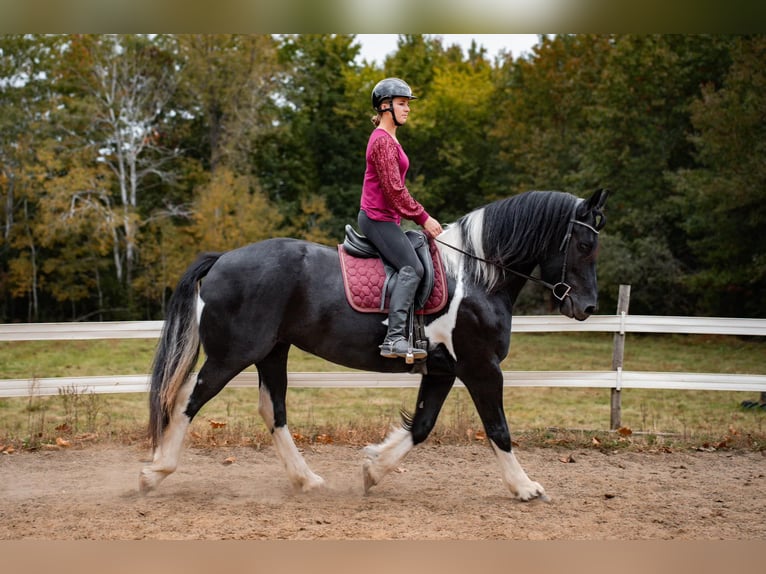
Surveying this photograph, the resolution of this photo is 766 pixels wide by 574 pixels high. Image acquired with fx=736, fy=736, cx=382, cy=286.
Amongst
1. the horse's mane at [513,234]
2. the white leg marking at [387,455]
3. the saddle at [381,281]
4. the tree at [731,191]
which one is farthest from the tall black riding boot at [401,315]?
the tree at [731,191]

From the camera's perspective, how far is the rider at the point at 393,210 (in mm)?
5309

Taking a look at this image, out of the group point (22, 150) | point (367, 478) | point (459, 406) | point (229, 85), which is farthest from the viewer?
point (229, 85)

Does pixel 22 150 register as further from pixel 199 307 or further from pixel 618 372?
pixel 618 372

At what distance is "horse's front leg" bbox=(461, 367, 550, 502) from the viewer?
18.1 ft

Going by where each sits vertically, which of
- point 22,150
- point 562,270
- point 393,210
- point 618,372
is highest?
point 22,150

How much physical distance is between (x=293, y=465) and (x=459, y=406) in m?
5.26

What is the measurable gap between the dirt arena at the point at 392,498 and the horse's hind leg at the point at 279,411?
0.67 feet

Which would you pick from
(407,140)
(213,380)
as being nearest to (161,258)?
(407,140)

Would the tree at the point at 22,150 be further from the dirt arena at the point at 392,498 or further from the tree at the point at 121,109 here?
the dirt arena at the point at 392,498

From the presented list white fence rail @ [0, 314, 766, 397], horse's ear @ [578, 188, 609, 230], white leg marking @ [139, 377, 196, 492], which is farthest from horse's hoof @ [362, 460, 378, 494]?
horse's ear @ [578, 188, 609, 230]

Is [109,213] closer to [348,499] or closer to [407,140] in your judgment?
[407,140]

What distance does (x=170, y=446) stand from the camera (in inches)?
217

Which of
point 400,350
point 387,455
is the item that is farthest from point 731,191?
point 400,350
